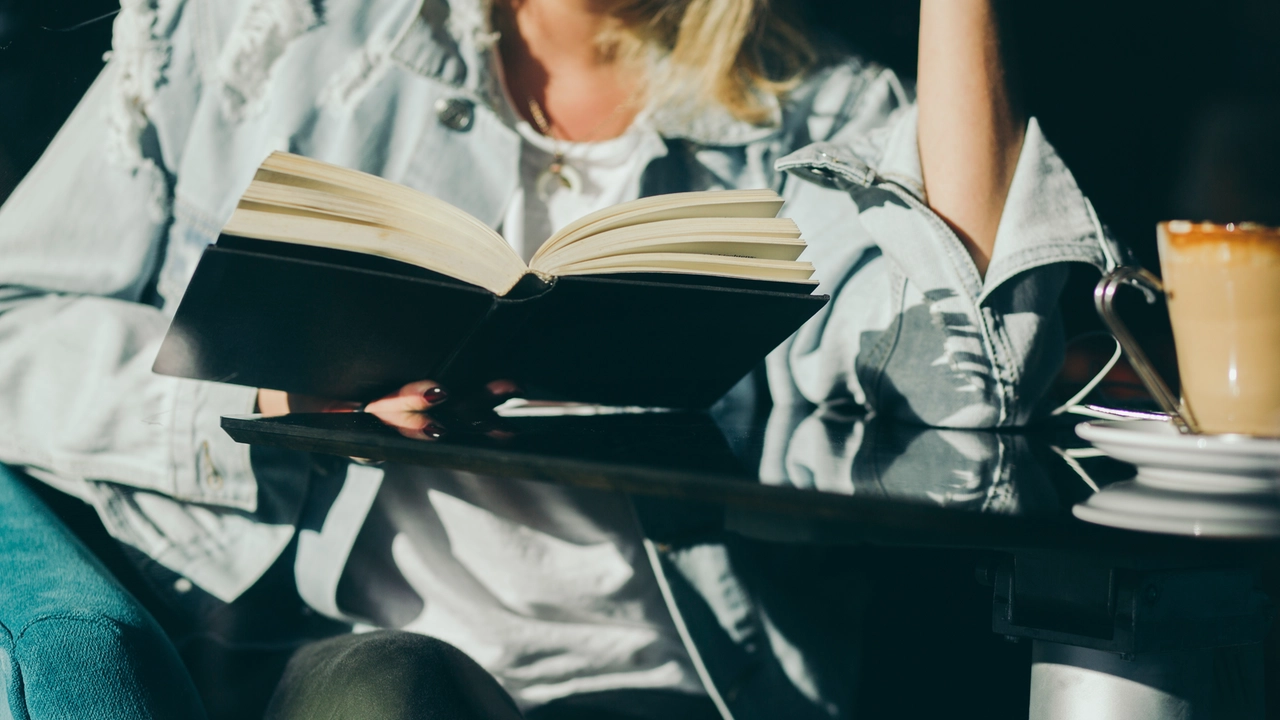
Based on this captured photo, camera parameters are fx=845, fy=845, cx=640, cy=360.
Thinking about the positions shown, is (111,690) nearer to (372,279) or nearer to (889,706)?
(372,279)

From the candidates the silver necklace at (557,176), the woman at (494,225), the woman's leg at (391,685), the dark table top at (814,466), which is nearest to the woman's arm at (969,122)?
the woman at (494,225)

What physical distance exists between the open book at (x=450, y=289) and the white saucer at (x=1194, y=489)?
21cm

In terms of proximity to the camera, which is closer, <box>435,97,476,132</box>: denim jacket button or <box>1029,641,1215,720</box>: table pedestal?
<box>1029,641,1215,720</box>: table pedestal

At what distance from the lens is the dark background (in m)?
0.81

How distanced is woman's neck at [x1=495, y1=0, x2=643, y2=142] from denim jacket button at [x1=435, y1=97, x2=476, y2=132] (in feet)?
0.29

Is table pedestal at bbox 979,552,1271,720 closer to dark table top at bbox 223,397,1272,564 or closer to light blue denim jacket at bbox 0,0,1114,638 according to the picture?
dark table top at bbox 223,397,1272,564

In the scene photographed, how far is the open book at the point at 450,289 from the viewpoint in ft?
1.58

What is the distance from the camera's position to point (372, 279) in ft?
1.59

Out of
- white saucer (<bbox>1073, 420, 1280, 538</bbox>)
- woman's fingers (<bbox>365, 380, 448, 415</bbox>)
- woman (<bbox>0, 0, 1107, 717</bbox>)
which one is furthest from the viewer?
woman (<bbox>0, 0, 1107, 717</bbox>)

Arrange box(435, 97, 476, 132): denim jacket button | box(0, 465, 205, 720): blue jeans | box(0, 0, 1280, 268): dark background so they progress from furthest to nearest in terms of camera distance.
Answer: box(435, 97, 476, 132): denim jacket button < box(0, 0, 1280, 268): dark background < box(0, 465, 205, 720): blue jeans

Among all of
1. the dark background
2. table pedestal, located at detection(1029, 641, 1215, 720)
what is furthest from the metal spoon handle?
the dark background

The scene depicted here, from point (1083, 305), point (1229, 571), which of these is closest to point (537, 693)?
point (1229, 571)

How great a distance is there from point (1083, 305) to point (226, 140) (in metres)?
0.97

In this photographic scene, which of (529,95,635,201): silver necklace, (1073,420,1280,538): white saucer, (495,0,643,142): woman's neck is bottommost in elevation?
(1073,420,1280,538): white saucer
